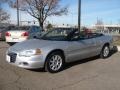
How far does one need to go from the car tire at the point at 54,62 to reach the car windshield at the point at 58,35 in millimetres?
740

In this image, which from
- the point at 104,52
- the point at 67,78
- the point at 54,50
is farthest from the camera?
the point at 104,52

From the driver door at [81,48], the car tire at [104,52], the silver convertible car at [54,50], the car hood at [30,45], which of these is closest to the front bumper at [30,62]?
the silver convertible car at [54,50]

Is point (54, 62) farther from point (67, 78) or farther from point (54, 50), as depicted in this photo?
point (67, 78)

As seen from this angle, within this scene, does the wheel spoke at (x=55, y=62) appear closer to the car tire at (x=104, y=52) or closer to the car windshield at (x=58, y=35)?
the car windshield at (x=58, y=35)

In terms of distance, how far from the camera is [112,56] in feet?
35.3

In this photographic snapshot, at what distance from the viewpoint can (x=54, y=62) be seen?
301 inches

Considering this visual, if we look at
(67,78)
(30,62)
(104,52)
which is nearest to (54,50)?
(30,62)

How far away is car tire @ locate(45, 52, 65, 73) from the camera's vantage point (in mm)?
7457

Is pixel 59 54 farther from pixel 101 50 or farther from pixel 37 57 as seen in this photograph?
pixel 101 50

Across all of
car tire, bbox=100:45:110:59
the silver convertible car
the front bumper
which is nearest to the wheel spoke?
the silver convertible car

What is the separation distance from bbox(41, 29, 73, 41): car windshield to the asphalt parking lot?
3.31 feet

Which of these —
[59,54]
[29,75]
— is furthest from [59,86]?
[59,54]

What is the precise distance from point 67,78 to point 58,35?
2.23 m

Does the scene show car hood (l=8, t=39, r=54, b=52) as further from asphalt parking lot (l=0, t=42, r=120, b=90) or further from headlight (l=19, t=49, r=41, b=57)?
asphalt parking lot (l=0, t=42, r=120, b=90)
